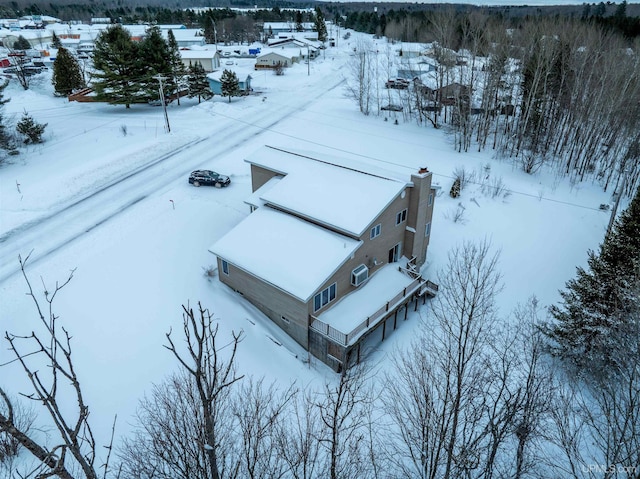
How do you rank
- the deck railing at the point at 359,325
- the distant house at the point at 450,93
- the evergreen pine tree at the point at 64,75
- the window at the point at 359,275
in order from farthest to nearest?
the evergreen pine tree at the point at 64,75, the distant house at the point at 450,93, the window at the point at 359,275, the deck railing at the point at 359,325

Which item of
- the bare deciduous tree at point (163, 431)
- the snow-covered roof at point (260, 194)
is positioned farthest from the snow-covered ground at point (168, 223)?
the snow-covered roof at point (260, 194)

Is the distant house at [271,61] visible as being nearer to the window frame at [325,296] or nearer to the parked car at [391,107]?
the parked car at [391,107]

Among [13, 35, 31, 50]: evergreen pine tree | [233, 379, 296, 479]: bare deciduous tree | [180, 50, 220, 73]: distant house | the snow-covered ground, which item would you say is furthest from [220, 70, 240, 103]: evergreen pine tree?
[13, 35, 31, 50]: evergreen pine tree

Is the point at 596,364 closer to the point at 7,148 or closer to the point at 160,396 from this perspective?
the point at 160,396

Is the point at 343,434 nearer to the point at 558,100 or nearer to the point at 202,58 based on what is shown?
the point at 558,100

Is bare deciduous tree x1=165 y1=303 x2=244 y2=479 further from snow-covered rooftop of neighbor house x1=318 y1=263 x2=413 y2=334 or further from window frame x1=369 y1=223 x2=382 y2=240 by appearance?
window frame x1=369 y1=223 x2=382 y2=240

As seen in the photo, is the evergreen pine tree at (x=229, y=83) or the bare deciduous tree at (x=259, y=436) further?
the evergreen pine tree at (x=229, y=83)

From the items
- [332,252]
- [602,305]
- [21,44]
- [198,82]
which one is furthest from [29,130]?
[21,44]
